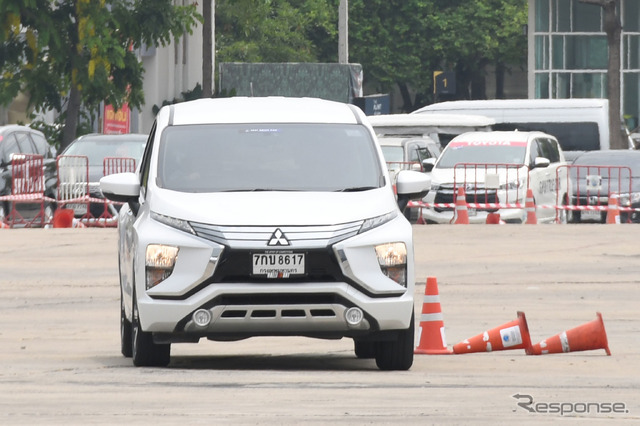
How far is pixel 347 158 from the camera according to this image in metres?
11.2

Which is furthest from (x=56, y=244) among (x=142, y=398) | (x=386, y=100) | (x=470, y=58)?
(x=470, y=58)

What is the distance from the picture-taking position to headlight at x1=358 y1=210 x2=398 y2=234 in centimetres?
1039

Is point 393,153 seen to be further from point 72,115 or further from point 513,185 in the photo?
point 72,115

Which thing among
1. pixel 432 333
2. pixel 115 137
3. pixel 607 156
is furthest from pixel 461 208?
pixel 432 333

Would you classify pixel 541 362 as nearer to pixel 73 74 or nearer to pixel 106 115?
pixel 73 74

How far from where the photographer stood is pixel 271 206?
10406mm

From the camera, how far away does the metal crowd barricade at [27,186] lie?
27.8 meters

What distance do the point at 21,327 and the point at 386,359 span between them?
4555 millimetres

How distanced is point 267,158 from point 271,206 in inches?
30.0

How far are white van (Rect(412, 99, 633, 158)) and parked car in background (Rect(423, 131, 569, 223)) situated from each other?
20.7 feet

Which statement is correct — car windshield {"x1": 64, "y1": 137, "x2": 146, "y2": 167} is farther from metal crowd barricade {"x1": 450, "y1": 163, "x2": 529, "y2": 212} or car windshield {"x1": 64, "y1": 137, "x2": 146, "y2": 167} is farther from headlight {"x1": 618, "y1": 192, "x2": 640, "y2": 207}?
headlight {"x1": 618, "y1": 192, "x2": 640, "y2": 207}

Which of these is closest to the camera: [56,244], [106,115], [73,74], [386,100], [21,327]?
[21,327]

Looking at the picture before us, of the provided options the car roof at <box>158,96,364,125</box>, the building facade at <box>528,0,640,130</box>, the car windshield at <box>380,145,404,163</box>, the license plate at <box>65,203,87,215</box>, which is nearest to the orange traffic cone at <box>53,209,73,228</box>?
the license plate at <box>65,203,87,215</box>

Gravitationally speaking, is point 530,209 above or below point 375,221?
below
